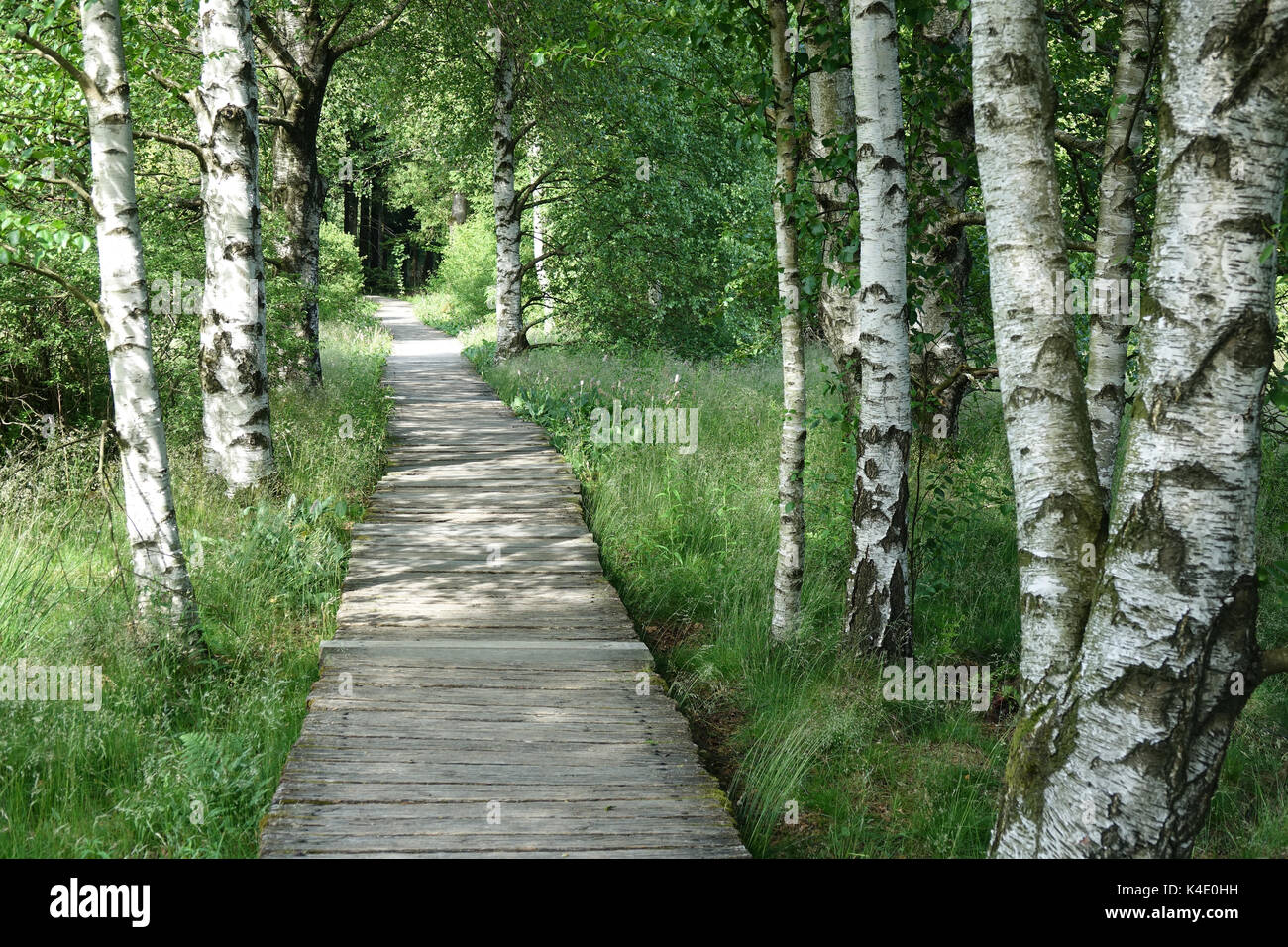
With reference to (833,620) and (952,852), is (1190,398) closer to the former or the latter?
(952,852)

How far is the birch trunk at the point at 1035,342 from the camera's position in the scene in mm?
3531

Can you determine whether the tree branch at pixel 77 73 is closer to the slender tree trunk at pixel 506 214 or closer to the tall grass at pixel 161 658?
the tall grass at pixel 161 658

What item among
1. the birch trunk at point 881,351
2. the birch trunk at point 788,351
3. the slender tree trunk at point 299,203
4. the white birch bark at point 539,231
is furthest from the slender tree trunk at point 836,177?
the white birch bark at point 539,231

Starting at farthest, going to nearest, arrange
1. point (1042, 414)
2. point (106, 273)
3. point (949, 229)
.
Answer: point (949, 229), point (106, 273), point (1042, 414)

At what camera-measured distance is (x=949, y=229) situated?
8148mm

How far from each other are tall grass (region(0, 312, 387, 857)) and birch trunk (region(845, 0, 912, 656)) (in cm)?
338

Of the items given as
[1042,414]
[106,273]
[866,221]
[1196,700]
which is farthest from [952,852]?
[106,273]

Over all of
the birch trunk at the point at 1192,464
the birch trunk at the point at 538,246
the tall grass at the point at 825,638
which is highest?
the birch trunk at the point at 538,246

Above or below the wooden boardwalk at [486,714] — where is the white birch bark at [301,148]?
above

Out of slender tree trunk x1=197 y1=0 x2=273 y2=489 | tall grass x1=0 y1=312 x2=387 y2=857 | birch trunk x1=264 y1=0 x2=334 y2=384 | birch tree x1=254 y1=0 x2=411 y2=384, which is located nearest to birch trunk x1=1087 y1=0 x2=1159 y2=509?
tall grass x1=0 y1=312 x2=387 y2=857

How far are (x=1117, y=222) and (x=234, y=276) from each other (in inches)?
258

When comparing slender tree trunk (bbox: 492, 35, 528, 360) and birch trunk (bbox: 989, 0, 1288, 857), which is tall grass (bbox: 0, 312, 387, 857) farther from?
slender tree trunk (bbox: 492, 35, 528, 360)

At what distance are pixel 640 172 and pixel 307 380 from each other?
22.8ft

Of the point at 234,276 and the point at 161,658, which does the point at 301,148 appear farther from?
the point at 161,658
